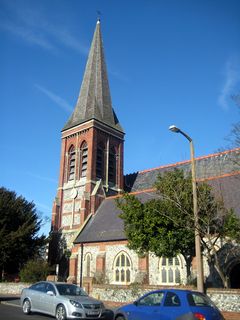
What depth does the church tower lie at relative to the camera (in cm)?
3675

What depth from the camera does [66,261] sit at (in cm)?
3434

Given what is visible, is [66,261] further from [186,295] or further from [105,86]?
[186,295]

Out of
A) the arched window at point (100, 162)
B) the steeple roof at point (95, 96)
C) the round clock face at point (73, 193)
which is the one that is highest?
the steeple roof at point (95, 96)

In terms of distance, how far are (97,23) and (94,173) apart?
76.7ft

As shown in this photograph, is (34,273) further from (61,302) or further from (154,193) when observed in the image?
(61,302)

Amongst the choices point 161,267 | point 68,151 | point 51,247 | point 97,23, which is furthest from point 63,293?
point 97,23

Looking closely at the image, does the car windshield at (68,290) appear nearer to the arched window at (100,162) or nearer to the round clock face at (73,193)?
the round clock face at (73,193)

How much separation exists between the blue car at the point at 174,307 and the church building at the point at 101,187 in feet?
40.3

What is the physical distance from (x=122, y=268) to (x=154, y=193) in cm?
698

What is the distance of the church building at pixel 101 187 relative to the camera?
26.5 meters

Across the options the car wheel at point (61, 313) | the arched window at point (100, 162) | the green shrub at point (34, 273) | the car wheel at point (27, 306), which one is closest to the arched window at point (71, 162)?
the arched window at point (100, 162)

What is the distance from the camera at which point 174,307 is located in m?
9.82

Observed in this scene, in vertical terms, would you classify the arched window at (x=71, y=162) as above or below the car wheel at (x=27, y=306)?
above

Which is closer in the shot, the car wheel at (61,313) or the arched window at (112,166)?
the car wheel at (61,313)
